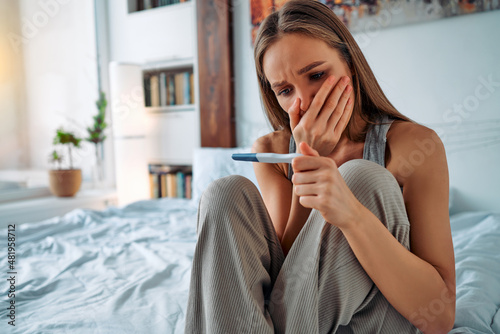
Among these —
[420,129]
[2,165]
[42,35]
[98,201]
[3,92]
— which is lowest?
[98,201]

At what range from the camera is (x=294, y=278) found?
604 millimetres

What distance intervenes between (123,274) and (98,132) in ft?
5.38

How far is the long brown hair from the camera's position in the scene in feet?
2.70

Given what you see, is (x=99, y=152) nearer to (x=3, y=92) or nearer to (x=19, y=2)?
(x=3, y=92)

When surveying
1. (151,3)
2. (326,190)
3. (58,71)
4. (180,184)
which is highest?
(151,3)

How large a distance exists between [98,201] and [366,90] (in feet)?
6.89

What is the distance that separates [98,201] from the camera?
249cm

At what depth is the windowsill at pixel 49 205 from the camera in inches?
82.7

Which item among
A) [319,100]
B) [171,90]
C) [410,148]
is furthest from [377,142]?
[171,90]

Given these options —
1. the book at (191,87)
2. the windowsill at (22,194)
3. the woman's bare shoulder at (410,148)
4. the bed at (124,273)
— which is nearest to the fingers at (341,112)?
the woman's bare shoulder at (410,148)

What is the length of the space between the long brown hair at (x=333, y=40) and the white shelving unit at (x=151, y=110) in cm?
154

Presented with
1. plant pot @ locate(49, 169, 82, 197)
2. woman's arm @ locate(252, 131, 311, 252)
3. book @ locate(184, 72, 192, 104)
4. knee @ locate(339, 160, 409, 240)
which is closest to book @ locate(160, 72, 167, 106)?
book @ locate(184, 72, 192, 104)

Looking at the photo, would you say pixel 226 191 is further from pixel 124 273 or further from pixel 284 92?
pixel 124 273

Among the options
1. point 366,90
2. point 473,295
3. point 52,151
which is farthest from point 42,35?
point 473,295
